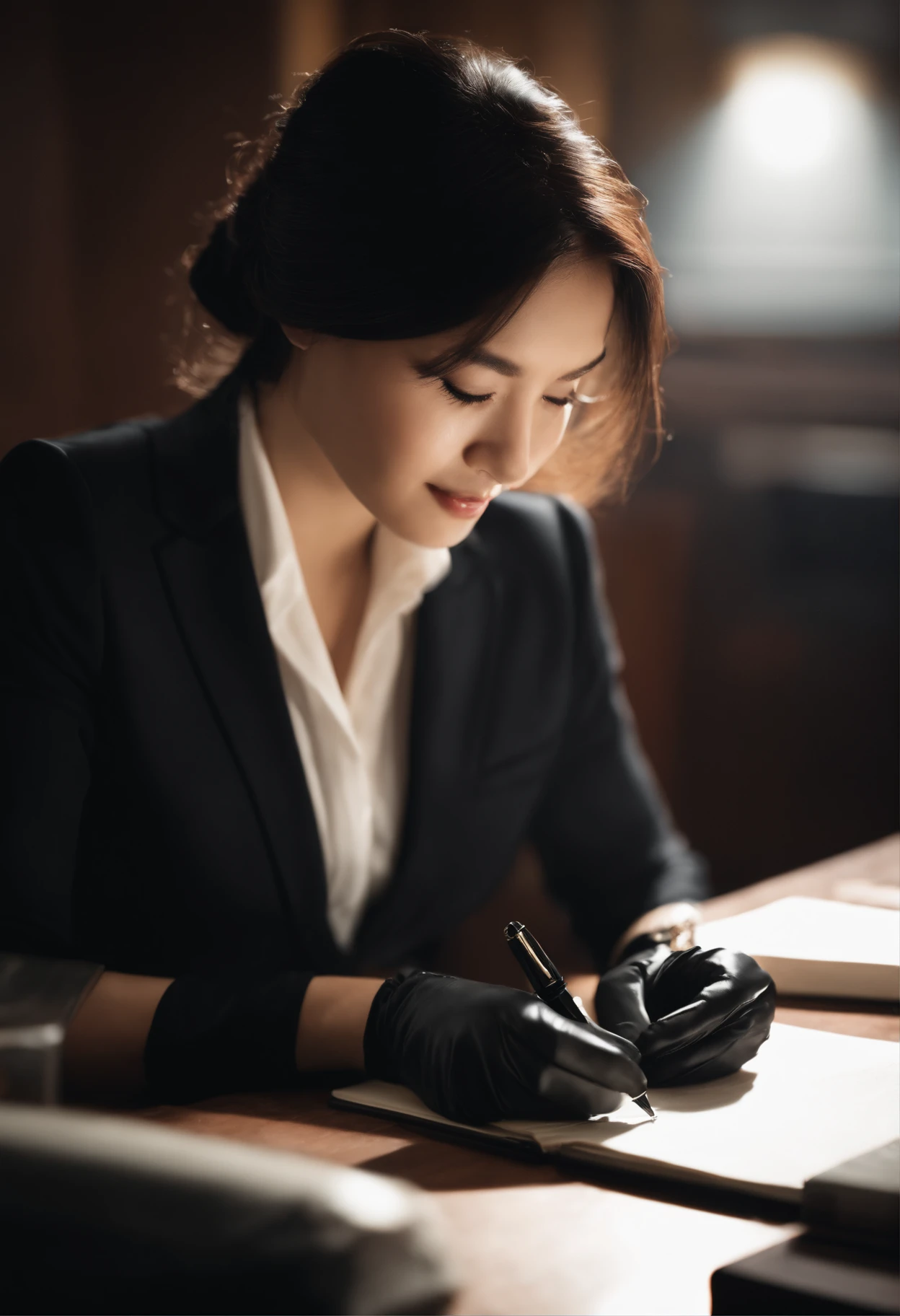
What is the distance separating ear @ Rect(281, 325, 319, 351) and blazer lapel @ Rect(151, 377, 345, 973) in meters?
0.15

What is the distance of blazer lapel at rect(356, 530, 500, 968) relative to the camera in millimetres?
1265

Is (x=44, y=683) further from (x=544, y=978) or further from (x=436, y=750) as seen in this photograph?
(x=544, y=978)

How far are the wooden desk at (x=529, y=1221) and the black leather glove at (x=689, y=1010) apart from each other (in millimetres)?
133

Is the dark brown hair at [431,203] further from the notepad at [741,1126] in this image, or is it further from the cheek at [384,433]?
the notepad at [741,1126]

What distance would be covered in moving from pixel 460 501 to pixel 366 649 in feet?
0.81

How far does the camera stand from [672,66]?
351 cm

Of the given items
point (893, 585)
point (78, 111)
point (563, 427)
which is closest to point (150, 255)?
point (78, 111)

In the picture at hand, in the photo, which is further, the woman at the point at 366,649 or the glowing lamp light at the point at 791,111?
the glowing lamp light at the point at 791,111

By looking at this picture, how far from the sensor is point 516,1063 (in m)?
0.72

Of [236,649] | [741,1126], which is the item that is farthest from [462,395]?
[741,1126]

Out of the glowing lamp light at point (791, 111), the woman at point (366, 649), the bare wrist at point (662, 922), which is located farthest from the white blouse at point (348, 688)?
the glowing lamp light at point (791, 111)

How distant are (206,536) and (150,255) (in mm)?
1102

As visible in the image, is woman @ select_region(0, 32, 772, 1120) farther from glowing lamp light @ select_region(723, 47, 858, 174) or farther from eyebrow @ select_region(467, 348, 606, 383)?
glowing lamp light @ select_region(723, 47, 858, 174)

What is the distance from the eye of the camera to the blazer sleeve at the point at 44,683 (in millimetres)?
987
